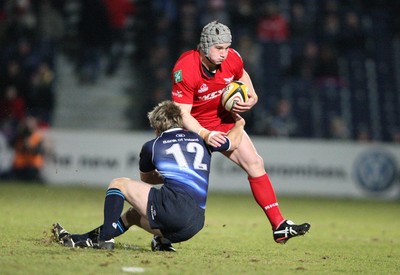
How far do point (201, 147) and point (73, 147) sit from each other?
31.4 feet

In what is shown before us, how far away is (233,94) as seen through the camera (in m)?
8.02

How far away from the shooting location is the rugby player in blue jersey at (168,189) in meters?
6.79

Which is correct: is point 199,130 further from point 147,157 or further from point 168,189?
point 168,189

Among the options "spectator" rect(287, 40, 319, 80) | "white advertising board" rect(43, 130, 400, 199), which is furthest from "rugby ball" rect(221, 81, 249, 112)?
"spectator" rect(287, 40, 319, 80)

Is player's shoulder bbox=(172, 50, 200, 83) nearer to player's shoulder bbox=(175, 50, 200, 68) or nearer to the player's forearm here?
player's shoulder bbox=(175, 50, 200, 68)

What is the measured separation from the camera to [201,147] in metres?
7.02

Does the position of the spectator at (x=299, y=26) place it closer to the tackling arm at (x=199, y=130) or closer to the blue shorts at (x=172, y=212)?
the tackling arm at (x=199, y=130)

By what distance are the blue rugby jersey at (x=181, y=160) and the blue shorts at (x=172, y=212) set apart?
0.23 feet

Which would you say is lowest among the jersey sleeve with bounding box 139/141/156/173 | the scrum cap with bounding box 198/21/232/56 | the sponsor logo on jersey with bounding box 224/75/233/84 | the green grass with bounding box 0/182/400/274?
the green grass with bounding box 0/182/400/274

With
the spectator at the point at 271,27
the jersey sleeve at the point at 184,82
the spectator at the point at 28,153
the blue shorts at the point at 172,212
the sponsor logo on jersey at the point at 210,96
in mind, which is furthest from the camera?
the spectator at the point at 271,27

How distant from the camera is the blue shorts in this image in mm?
6750

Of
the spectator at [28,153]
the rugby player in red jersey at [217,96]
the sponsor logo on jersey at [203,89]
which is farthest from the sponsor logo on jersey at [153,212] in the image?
the spectator at [28,153]

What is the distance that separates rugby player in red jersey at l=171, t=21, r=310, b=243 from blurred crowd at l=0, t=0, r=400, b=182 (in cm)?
885

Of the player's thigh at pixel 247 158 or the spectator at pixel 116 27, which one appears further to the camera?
the spectator at pixel 116 27
